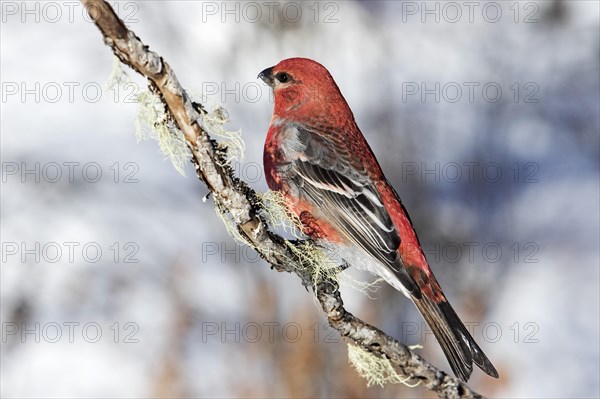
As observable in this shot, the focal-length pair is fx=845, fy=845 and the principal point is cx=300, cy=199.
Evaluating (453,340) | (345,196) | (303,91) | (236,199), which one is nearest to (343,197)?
(345,196)

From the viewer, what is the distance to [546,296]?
719 centimetres

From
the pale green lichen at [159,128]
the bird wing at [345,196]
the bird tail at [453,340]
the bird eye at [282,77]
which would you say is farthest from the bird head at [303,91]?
the pale green lichen at [159,128]

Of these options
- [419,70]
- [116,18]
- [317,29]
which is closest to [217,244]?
[317,29]

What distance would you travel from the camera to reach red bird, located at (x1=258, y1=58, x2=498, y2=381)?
332 cm

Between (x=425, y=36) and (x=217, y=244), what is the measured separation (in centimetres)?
327

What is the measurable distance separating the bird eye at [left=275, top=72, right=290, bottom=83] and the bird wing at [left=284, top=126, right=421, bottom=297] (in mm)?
252

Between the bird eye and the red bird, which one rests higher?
the bird eye

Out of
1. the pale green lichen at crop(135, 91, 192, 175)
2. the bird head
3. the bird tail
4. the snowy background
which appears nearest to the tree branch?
the pale green lichen at crop(135, 91, 192, 175)

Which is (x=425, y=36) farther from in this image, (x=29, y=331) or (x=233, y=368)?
(x=29, y=331)

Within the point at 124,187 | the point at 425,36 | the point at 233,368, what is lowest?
the point at 233,368

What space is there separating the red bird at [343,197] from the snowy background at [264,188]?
174 centimetres

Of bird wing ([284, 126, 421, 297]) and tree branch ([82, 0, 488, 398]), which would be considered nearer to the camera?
tree branch ([82, 0, 488, 398])

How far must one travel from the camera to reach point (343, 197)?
3365mm

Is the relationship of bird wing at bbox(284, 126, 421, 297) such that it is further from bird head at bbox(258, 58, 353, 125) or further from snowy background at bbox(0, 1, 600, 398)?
snowy background at bbox(0, 1, 600, 398)
